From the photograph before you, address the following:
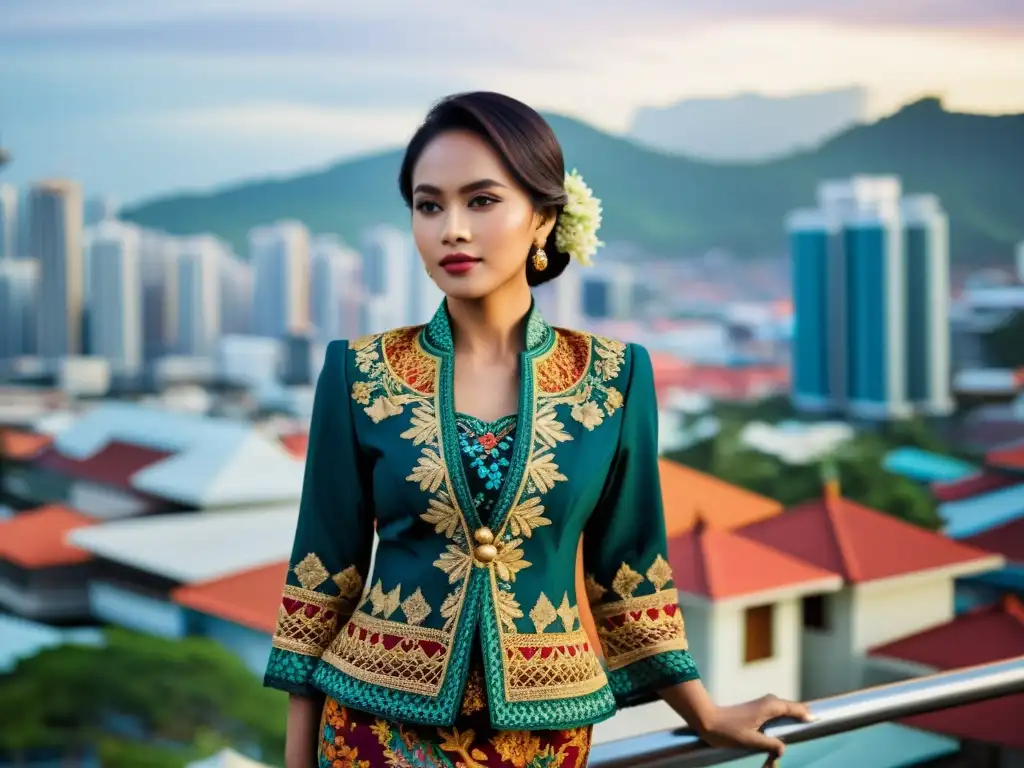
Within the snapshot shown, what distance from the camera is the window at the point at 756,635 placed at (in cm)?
629

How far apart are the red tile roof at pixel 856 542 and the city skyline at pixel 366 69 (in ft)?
8.17

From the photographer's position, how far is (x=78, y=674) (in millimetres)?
7891

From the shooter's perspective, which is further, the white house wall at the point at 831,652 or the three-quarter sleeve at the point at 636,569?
the white house wall at the point at 831,652

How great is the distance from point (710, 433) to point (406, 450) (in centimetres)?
721

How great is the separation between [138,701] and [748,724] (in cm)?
755

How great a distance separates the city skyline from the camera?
293 inches

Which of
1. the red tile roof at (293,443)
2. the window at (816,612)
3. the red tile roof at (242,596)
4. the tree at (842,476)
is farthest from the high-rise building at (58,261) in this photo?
the window at (816,612)

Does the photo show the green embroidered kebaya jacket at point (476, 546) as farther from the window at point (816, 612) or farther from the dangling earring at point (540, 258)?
the window at point (816, 612)

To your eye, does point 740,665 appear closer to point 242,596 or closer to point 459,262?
point 242,596

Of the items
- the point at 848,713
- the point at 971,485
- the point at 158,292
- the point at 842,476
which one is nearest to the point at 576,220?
the point at 848,713


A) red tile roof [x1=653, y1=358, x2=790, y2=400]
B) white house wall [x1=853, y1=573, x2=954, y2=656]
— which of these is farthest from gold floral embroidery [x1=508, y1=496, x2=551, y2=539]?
red tile roof [x1=653, y1=358, x2=790, y2=400]

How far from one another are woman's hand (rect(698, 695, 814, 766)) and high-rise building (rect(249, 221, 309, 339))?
7440 millimetres

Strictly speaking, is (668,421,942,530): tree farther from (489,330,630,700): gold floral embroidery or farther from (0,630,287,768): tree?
(489,330,630,700): gold floral embroidery

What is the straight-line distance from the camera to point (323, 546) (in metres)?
0.99
